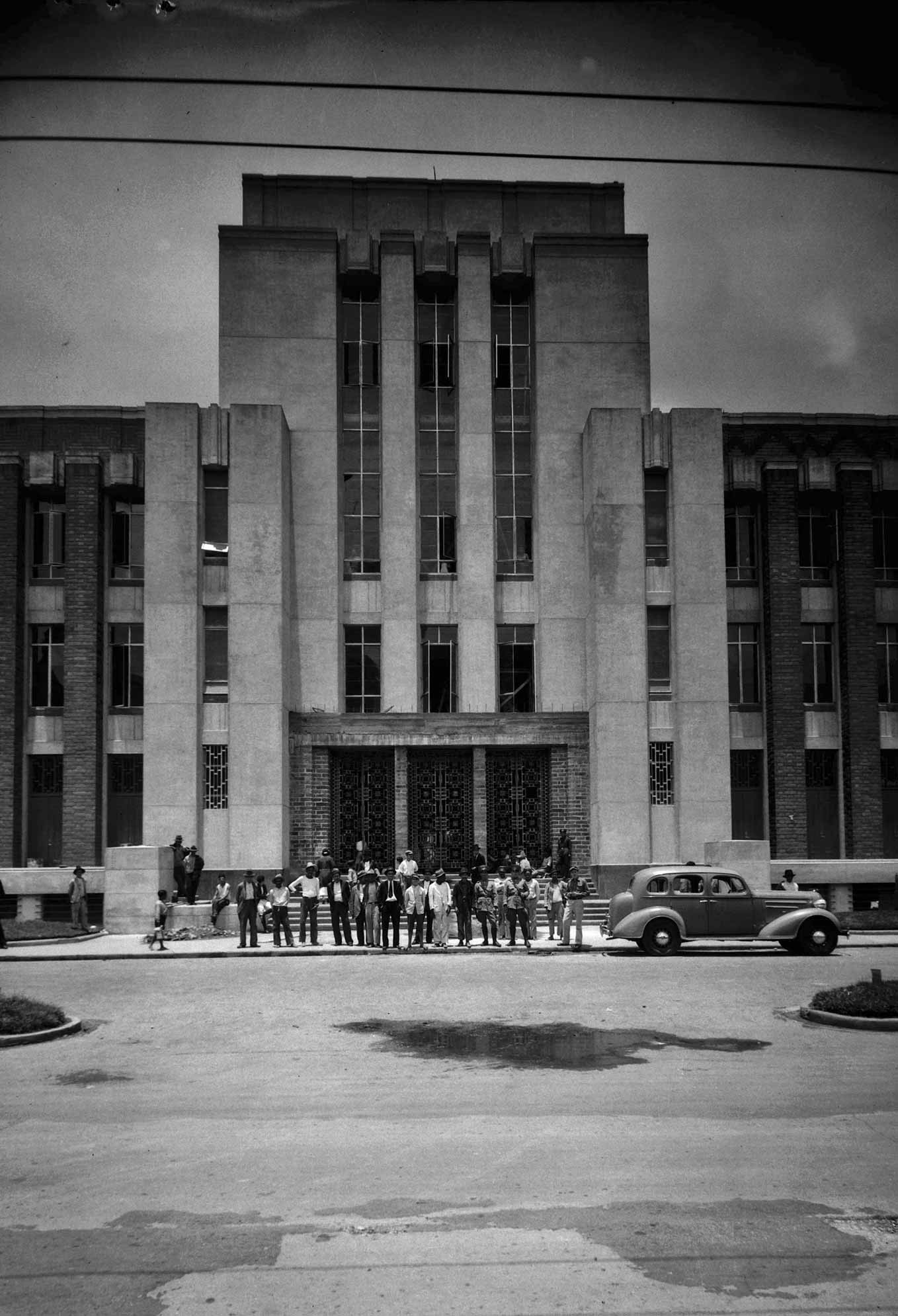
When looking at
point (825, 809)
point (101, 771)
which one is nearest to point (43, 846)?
point (101, 771)

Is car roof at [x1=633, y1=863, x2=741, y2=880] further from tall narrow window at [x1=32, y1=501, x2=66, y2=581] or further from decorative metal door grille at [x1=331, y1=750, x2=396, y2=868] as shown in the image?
tall narrow window at [x1=32, y1=501, x2=66, y2=581]

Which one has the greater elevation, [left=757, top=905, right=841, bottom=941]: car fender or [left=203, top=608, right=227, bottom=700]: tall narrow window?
[left=203, top=608, right=227, bottom=700]: tall narrow window

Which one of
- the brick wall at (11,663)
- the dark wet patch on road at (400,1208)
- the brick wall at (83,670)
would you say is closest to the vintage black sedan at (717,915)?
the brick wall at (83,670)

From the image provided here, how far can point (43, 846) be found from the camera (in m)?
37.0

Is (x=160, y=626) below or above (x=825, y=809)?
above

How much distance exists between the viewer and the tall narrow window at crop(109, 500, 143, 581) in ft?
123

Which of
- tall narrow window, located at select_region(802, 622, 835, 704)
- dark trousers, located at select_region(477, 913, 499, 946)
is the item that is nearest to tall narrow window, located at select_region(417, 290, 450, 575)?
tall narrow window, located at select_region(802, 622, 835, 704)

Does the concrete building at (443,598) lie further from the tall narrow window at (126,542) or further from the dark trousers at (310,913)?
the dark trousers at (310,913)

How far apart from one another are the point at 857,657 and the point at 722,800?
Answer: 611cm

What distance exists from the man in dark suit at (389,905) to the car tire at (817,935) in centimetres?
820

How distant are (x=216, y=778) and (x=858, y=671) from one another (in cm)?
1843

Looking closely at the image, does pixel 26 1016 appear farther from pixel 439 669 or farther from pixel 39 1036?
pixel 439 669

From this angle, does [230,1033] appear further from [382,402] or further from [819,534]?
[819,534]

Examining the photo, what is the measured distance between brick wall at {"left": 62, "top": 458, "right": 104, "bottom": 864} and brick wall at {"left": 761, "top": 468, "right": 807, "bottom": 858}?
18950 mm
